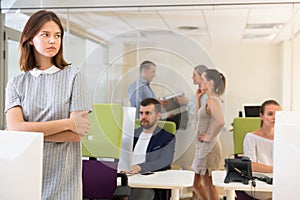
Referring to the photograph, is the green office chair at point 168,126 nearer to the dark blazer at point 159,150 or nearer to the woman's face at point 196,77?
the dark blazer at point 159,150

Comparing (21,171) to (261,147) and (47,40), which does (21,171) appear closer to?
(47,40)

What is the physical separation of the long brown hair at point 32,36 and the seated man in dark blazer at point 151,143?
397mm

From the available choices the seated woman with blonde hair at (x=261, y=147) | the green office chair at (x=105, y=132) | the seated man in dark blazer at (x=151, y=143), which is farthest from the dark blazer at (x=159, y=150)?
the seated woman with blonde hair at (x=261, y=147)

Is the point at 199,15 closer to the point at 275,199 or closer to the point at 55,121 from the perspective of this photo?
the point at 55,121

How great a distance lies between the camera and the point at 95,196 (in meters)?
2.20

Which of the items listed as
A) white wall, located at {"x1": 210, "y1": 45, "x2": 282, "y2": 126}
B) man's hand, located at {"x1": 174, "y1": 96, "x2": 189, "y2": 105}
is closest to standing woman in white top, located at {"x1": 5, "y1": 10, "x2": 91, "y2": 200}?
man's hand, located at {"x1": 174, "y1": 96, "x2": 189, "y2": 105}

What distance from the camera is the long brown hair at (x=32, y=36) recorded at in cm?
147

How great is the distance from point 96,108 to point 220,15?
240 centimetres

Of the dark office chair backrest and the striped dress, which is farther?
the dark office chair backrest

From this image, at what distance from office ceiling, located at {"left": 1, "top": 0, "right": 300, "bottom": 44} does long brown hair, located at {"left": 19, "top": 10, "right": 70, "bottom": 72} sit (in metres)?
2.24

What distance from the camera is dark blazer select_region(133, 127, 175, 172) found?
1592mm

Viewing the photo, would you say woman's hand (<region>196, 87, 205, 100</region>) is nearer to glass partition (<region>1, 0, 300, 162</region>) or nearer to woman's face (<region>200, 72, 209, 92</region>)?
woman's face (<region>200, 72, 209, 92</region>)

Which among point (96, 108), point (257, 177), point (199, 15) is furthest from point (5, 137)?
point (199, 15)

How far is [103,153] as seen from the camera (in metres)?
1.85
